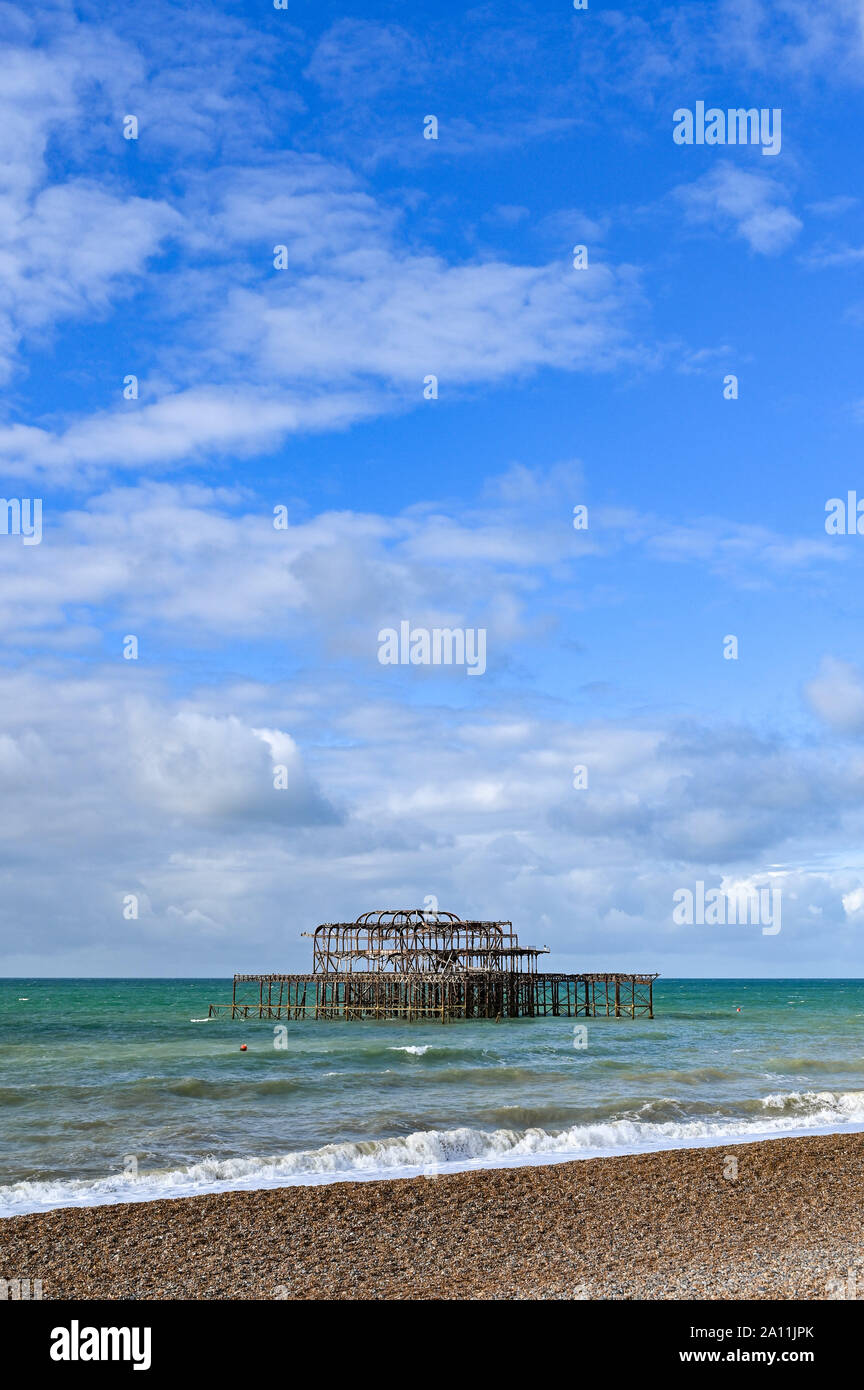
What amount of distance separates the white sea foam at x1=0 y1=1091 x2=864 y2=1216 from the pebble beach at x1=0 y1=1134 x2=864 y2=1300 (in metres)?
1.72

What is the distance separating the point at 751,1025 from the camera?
61844 millimetres

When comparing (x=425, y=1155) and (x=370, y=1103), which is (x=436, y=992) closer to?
(x=370, y=1103)

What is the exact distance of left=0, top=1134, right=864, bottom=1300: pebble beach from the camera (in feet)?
33.5

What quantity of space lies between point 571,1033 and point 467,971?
24.6ft

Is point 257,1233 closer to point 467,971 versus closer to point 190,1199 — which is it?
point 190,1199

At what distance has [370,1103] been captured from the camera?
25.1 metres

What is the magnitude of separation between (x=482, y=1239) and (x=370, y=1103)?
13.6m

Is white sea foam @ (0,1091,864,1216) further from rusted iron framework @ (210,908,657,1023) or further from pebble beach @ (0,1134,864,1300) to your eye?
rusted iron framework @ (210,908,657,1023)

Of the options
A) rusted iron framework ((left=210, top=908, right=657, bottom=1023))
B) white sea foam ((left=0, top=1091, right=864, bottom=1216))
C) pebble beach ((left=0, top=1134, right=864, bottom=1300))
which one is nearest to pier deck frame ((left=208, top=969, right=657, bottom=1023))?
rusted iron framework ((left=210, top=908, right=657, bottom=1023))

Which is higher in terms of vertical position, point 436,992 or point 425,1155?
point 425,1155

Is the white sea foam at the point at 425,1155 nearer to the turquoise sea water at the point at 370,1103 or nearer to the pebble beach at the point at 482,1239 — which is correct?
the turquoise sea water at the point at 370,1103

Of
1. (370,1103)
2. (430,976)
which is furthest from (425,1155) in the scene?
(430,976)
